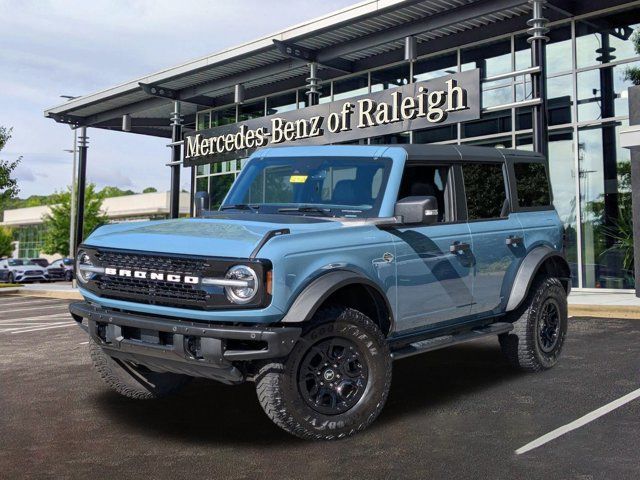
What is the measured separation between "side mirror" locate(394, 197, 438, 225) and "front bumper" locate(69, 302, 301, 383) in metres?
1.31

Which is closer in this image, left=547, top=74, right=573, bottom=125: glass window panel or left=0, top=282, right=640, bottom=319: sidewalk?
left=0, top=282, right=640, bottom=319: sidewalk

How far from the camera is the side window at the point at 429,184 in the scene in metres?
5.80

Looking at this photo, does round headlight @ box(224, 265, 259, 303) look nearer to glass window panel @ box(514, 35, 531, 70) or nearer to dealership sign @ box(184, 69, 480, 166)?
dealership sign @ box(184, 69, 480, 166)

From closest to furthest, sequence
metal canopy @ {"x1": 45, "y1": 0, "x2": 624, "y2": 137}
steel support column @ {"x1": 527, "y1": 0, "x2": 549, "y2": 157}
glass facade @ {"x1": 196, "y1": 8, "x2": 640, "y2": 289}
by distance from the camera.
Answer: steel support column @ {"x1": 527, "y1": 0, "x2": 549, "y2": 157} < glass facade @ {"x1": 196, "y1": 8, "x2": 640, "y2": 289} < metal canopy @ {"x1": 45, "y1": 0, "x2": 624, "y2": 137}

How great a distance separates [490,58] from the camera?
60.3 ft

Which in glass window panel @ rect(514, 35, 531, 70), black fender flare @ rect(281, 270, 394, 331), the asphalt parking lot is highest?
glass window panel @ rect(514, 35, 531, 70)

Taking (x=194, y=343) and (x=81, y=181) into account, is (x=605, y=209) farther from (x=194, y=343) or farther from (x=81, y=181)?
(x=81, y=181)

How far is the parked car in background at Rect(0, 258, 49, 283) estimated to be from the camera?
36.8 meters

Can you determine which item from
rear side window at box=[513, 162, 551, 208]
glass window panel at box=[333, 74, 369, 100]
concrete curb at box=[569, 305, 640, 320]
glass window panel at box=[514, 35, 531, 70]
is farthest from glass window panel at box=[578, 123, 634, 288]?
rear side window at box=[513, 162, 551, 208]

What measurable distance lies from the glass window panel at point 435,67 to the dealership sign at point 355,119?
274 cm

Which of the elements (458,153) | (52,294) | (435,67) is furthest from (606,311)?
(52,294)

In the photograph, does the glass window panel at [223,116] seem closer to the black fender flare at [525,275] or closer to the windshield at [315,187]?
the windshield at [315,187]

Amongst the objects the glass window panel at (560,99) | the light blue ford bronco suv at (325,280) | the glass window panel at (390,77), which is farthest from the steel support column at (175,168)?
the light blue ford bronco suv at (325,280)

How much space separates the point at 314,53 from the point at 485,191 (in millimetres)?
13521
